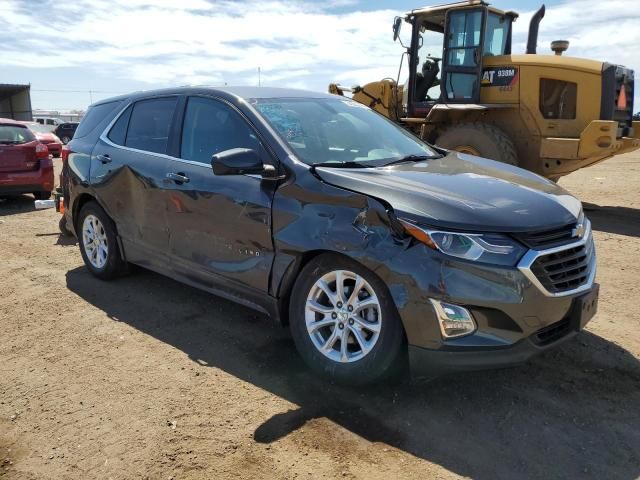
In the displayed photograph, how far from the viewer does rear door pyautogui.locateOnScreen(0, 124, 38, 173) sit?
930 centimetres

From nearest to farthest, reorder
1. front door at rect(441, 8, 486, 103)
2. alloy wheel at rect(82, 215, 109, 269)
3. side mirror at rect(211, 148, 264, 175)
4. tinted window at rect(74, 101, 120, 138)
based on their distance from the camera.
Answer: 1. side mirror at rect(211, 148, 264, 175)
2. alloy wheel at rect(82, 215, 109, 269)
3. tinted window at rect(74, 101, 120, 138)
4. front door at rect(441, 8, 486, 103)

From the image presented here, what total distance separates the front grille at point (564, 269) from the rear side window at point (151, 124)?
3.02 meters

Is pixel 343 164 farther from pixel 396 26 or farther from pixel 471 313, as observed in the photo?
pixel 396 26

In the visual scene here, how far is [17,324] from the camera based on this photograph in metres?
4.52

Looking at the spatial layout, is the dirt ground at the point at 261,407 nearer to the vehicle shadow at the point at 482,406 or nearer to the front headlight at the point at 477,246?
the vehicle shadow at the point at 482,406

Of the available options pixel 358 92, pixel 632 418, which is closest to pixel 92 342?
pixel 632 418

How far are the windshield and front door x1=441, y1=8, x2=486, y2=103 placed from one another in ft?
17.3

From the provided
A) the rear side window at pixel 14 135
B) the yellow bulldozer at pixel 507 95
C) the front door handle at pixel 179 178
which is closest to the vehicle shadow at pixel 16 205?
the rear side window at pixel 14 135

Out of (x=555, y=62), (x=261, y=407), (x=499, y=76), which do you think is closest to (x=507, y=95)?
(x=499, y=76)

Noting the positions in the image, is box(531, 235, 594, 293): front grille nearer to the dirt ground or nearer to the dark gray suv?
the dark gray suv

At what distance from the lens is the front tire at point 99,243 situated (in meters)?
5.25

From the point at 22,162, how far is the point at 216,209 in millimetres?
7088

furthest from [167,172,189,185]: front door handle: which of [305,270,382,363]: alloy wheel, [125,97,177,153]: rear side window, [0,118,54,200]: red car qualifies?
[0,118,54,200]: red car

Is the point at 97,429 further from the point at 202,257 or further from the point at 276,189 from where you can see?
the point at 276,189
